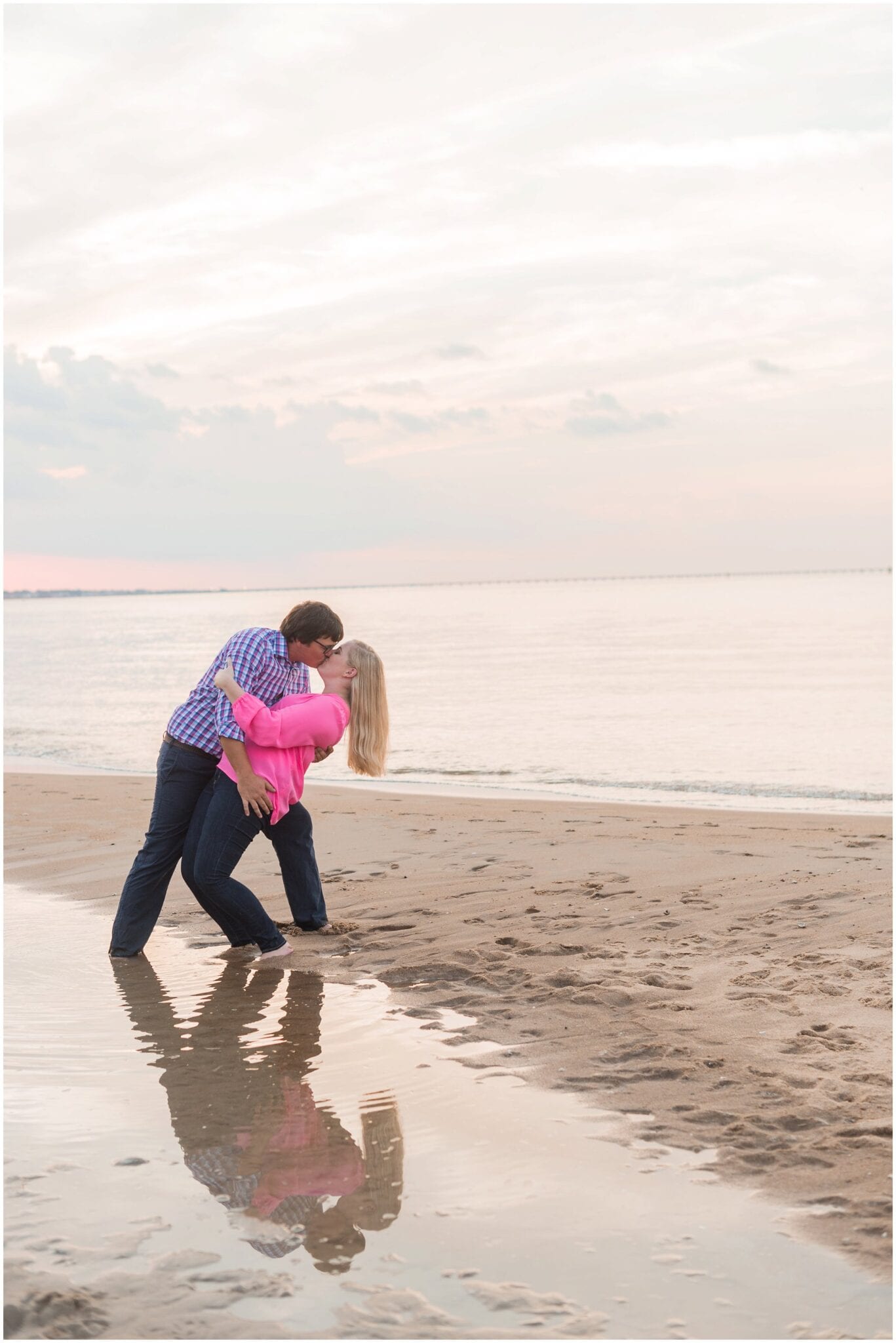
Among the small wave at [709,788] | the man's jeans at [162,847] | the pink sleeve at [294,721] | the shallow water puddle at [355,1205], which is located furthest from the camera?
the small wave at [709,788]

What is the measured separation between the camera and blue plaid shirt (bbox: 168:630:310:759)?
5891mm

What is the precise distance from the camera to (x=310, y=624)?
589cm

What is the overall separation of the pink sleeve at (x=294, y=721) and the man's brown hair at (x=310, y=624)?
300mm

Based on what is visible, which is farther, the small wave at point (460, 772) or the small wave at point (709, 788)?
the small wave at point (460, 772)

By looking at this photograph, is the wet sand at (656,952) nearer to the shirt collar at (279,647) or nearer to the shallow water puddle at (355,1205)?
the shallow water puddle at (355,1205)

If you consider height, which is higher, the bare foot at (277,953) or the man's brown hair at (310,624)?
the man's brown hair at (310,624)

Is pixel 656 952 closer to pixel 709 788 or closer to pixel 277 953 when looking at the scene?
pixel 277 953

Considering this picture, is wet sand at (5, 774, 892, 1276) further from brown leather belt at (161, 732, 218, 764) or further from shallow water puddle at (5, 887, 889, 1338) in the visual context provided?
brown leather belt at (161, 732, 218, 764)

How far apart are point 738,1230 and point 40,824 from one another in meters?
9.04

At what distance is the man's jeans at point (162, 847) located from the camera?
246 inches

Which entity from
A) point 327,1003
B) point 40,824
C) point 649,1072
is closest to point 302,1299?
point 649,1072

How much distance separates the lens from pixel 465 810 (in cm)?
1214

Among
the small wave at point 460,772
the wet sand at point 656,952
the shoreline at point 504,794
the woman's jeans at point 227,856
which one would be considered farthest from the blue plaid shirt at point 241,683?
the small wave at point 460,772

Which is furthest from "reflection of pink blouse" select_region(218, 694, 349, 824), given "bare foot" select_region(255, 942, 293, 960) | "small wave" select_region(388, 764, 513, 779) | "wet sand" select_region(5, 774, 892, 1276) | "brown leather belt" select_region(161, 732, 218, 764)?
"small wave" select_region(388, 764, 513, 779)
